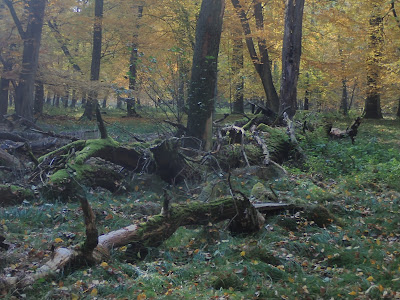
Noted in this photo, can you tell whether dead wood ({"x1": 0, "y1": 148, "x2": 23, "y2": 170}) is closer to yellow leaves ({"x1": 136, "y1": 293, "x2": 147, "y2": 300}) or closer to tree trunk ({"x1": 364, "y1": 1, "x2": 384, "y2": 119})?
yellow leaves ({"x1": 136, "y1": 293, "x2": 147, "y2": 300})

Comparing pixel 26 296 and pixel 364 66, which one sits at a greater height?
pixel 364 66

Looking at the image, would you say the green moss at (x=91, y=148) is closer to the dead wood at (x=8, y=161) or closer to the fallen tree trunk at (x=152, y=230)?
the dead wood at (x=8, y=161)

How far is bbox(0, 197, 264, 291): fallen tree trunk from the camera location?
3963mm

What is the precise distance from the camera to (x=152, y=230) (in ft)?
16.0

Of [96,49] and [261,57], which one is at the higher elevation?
[96,49]

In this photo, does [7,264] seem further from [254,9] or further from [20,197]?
[254,9]

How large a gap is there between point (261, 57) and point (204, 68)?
32.7ft

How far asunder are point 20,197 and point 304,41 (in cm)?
1704

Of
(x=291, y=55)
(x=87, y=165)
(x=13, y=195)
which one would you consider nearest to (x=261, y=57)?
(x=291, y=55)

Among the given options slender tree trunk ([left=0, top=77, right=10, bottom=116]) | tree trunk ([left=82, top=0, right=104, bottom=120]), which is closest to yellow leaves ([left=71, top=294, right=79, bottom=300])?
slender tree trunk ([left=0, top=77, right=10, bottom=116])

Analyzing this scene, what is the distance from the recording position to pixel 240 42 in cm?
2047

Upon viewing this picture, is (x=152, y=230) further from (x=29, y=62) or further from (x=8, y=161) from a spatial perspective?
(x=29, y=62)

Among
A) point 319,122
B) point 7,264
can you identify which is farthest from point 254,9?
point 7,264

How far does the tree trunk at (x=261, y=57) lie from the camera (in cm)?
1814
